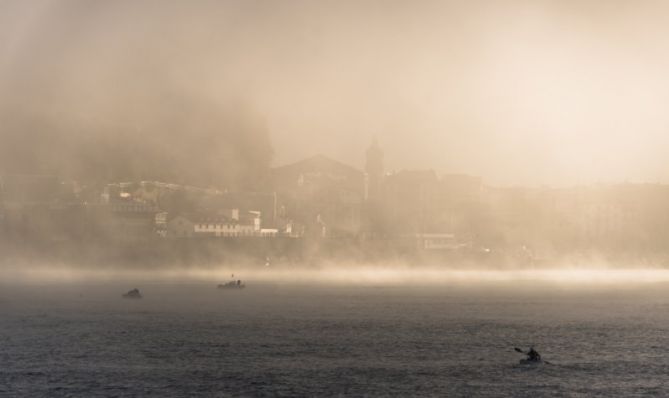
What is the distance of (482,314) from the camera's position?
118 metres

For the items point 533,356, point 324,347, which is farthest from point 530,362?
point 324,347

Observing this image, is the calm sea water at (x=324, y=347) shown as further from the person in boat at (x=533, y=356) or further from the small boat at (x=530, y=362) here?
the person in boat at (x=533, y=356)

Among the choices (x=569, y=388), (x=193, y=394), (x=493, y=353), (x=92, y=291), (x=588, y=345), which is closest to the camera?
(x=193, y=394)

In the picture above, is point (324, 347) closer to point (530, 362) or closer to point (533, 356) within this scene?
point (530, 362)

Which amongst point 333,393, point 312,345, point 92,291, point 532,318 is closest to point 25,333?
point 312,345

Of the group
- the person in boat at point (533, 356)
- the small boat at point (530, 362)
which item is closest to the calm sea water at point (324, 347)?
the small boat at point (530, 362)

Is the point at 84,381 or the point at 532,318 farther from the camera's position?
the point at 532,318

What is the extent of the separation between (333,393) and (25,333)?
4206 centimetres

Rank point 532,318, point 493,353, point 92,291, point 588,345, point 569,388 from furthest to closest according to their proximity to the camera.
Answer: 1. point 92,291
2. point 532,318
3. point 588,345
4. point 493,353
5. point 569,388

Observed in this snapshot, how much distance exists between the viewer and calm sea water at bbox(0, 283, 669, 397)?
60281 mm

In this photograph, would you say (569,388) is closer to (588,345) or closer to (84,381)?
(588,345)

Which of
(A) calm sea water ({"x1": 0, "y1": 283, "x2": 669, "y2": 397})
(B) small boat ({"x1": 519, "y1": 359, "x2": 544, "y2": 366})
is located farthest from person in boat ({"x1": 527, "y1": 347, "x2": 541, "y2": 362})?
(A) calm sea water ({"x1": 0, "y1": 283, "x2": 669, "y2": 397})

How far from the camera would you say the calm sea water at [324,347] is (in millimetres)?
60281

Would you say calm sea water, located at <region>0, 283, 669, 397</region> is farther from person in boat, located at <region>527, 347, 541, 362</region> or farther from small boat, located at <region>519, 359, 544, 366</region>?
person in boat, located at <region>527, 347, 541, 362</region>
